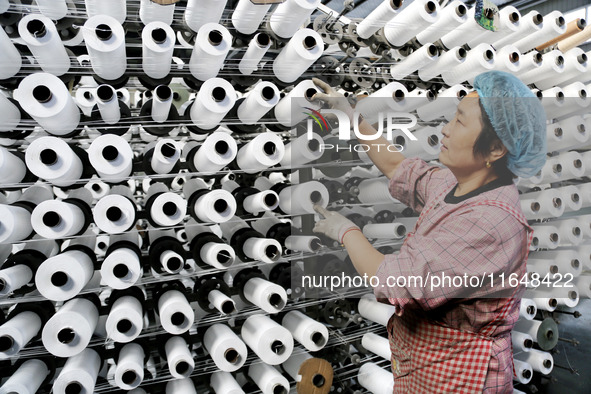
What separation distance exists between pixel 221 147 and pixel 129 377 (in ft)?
2.17

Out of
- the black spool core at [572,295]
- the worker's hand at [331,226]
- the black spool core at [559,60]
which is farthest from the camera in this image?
the black spool core at [572,295]

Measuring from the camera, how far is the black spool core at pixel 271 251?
1158mm

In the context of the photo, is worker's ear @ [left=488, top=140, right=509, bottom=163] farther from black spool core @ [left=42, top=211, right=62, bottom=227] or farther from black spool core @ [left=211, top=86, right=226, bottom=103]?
black spool core @ [left=42, top=211, right=62, bottom=227]

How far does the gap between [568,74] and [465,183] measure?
2.82 ft

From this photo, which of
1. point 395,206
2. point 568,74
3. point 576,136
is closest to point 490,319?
point 395,206

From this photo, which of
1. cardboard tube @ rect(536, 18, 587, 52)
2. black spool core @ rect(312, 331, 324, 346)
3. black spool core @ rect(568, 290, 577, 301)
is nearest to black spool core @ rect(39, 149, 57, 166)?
black spool core @ rect(312, 331, 324, 346)

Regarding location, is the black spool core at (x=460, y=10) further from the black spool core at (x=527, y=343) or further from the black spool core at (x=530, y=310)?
the black spool core at (x=527, y=343)

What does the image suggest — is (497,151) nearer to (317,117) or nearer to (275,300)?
(317,117)

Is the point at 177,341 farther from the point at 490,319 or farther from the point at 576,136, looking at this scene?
the point at 576,136

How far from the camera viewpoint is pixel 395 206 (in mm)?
1375

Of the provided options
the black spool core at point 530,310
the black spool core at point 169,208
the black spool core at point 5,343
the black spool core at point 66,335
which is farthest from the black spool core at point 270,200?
the black spool core at point 530,310

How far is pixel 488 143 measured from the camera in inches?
44.9

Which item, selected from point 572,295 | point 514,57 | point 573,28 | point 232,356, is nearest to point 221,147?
point 232,356

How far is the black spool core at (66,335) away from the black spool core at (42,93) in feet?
1.86
